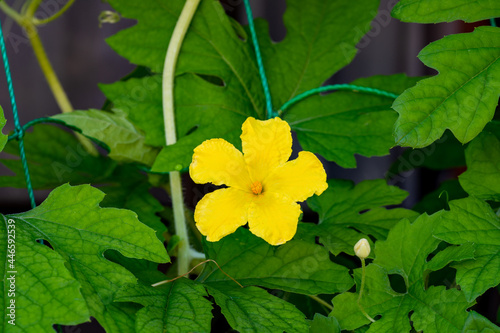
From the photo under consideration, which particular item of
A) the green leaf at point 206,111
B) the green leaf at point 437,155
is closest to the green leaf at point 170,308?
the green leaf at point 206,111

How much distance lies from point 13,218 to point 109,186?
0.37 metres

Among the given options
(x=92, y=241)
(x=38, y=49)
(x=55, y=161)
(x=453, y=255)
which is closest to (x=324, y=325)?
(x=453, y=255)

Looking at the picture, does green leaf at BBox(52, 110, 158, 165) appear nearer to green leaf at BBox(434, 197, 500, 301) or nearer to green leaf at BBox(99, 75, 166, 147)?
green leaf at BBox(99, 75, 166, 147)

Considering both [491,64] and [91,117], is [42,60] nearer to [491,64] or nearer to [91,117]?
[91,117]

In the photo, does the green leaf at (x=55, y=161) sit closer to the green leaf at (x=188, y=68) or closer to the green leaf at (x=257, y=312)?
the green leaf at (x=188, y=68)

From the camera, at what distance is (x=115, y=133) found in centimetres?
99

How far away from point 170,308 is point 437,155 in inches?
36.1

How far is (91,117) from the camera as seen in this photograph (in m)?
0.99

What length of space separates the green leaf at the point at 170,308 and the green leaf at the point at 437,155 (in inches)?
30.8

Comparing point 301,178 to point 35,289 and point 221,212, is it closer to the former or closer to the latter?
point 221,212

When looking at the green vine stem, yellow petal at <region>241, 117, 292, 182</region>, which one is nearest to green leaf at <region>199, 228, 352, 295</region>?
yellow petal at <region>241, 117, 292, 182</region>

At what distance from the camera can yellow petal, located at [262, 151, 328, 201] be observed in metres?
0.69

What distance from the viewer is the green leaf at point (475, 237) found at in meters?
0.65

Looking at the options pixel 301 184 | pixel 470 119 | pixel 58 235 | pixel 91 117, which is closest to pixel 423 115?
pixel 470 119
